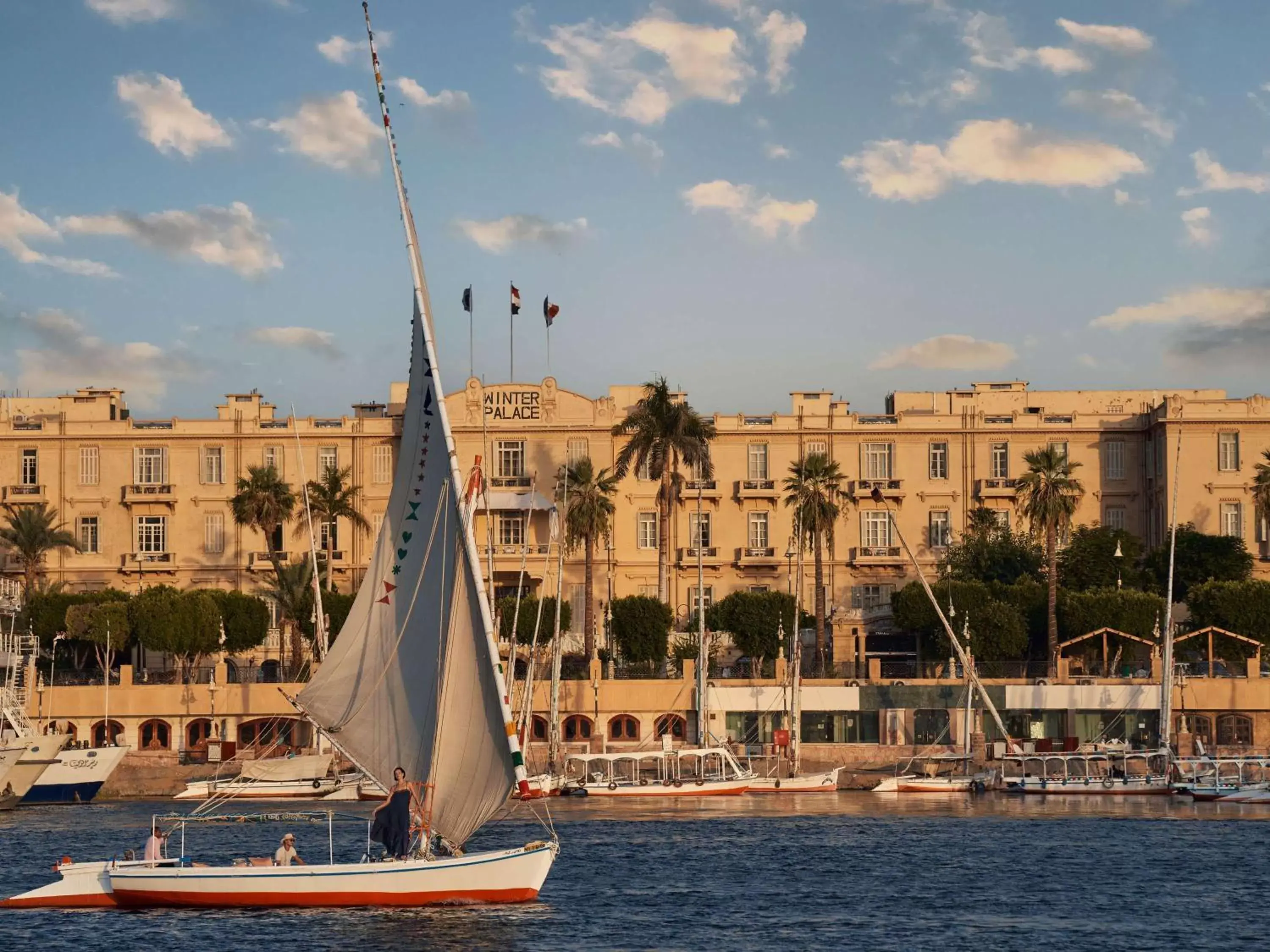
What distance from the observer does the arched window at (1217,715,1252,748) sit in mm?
87438

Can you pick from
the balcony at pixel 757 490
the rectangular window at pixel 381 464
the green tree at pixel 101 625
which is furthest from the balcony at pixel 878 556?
the green tree at pixel 101 625

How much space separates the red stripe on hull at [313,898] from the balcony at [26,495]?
7303 centimetres

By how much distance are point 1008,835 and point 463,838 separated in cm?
2706

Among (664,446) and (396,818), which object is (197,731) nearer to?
(664,446)

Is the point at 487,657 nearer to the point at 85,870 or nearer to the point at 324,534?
the point at 85,870

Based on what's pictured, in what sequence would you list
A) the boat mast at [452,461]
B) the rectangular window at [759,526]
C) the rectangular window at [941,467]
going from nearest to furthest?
the boat mast at [452,461], the rectangular window at [941,467], the rectangular window at [759,526]

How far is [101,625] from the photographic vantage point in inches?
3654

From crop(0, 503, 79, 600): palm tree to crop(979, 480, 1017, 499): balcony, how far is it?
46.9 meters

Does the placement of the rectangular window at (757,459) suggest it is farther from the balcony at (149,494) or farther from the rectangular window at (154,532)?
the rectangular window at (154,532)

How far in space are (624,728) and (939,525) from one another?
25.6m

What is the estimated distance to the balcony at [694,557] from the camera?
349 feet

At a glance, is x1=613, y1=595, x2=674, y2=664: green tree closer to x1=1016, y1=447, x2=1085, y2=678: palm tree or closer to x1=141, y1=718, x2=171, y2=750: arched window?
x1=1016, y1=447, x2=1085, y2=678: palm tree

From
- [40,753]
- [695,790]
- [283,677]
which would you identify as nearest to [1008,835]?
[695,790]

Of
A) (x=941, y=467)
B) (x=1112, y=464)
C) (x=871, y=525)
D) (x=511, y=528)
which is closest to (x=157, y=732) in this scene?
(x=511, y=528)
